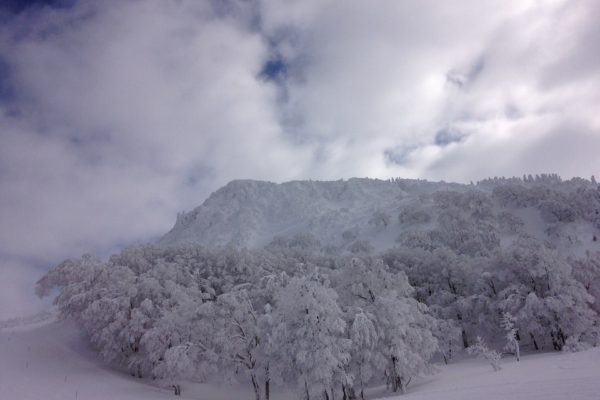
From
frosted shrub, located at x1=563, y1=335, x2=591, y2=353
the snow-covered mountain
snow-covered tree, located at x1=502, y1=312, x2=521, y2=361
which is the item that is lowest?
frosted shrub, located at x1=563, y1=335, x2=591, y2=353

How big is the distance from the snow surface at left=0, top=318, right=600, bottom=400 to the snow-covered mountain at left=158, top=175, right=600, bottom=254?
181 ft

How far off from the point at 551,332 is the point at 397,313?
2478cm

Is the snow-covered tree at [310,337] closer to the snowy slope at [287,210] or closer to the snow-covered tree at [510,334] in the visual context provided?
the snow-covered tree at [510,334]

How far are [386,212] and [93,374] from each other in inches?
A: 4126

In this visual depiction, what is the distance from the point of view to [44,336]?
4769 cm

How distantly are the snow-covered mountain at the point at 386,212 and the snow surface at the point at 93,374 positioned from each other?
55066 millimetres

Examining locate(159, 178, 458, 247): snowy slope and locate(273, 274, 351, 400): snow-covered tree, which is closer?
locate(273, 274, 351, 400): snow-covered tree

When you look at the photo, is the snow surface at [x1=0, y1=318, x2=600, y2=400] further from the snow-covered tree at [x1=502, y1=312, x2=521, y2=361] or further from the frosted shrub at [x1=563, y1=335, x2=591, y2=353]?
the frosted shrub at [x1=563, y1=335, x2=591, y2=353]

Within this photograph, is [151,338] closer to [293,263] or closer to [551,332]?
[293,263]

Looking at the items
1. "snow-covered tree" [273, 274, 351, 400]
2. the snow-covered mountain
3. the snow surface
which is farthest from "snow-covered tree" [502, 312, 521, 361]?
the snow-covered mountain

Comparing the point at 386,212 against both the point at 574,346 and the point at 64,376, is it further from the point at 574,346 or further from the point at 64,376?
the point at 64,376

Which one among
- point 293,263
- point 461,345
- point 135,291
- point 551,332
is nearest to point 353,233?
point 293,263

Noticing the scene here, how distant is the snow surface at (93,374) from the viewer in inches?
1075

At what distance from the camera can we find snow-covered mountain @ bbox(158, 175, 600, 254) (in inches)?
3927
